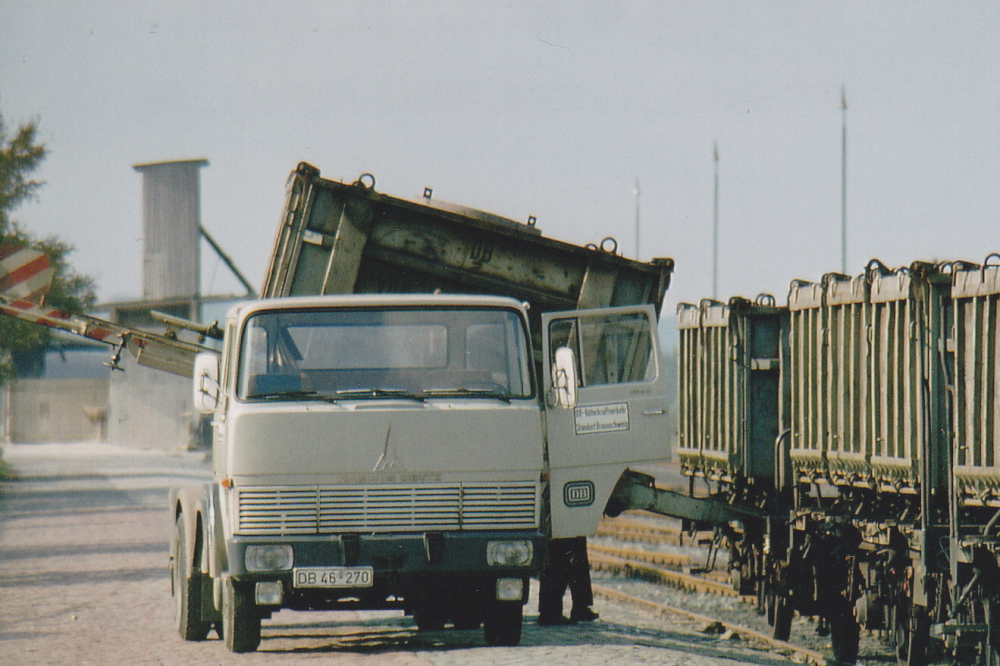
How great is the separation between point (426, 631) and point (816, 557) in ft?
11.5

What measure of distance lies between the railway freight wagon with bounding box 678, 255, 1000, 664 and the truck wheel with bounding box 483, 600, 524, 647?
286 cm

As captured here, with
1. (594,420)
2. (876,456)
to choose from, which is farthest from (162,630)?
(876,456)

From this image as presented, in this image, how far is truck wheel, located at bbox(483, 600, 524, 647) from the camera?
349 inches

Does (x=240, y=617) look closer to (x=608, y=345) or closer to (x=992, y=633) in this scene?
(x=608, y=345)

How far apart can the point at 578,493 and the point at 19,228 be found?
991 inches

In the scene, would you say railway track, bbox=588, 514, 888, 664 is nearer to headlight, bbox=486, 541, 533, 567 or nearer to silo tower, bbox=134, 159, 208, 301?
headlight, bbox=486, 541, 533, 567

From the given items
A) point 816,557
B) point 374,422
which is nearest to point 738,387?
point 816,557

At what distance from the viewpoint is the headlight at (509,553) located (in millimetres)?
8211

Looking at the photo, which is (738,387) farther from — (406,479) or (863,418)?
(406,479)

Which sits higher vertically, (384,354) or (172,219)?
(172,219)

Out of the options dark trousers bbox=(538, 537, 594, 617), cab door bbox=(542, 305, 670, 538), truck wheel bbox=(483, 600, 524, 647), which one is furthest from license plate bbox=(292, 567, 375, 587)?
dark trousers bbox=(538, 537, 594, 617)

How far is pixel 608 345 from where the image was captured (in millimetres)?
9695

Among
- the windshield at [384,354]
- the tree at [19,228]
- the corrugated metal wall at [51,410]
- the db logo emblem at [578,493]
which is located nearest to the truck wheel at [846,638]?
the db logo emblem at [578,493]

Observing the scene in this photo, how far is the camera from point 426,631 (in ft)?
33.7
